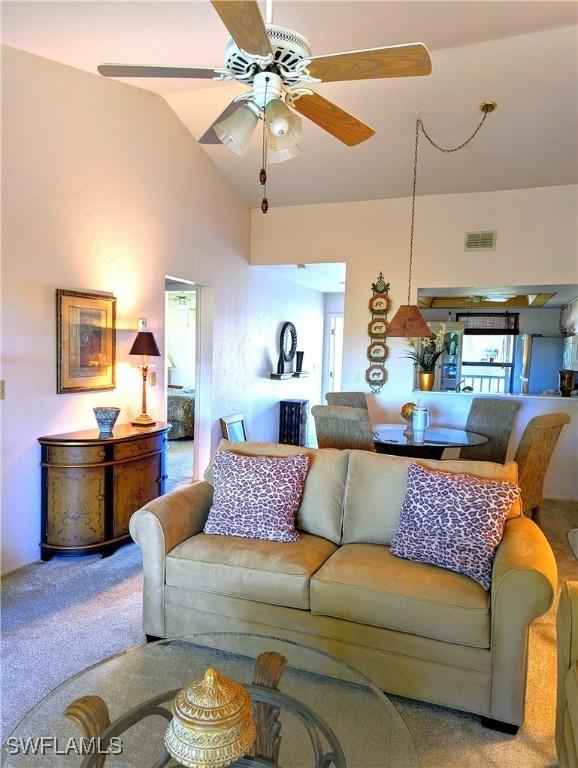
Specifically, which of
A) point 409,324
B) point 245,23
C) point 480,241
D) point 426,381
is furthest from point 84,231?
point 480,241

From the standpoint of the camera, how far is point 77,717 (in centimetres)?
134

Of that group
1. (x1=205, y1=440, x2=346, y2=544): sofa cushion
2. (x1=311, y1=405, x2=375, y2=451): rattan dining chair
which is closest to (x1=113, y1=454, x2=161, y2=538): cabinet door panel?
(x1=311, y1=405, x2=375, y2=451): rattan dining chair

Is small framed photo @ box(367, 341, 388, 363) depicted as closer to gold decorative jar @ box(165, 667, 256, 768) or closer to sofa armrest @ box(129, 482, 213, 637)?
sofa armrest @ box(129, 482, 213, 637)

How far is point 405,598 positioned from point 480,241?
14.0 feet

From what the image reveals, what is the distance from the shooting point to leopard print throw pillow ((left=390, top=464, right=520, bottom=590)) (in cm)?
214

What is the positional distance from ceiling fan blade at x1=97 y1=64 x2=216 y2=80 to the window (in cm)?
565

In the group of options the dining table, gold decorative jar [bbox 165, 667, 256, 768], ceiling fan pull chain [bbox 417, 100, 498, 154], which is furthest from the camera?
ceiling fan pull chain [bbox 417, 100, 498, 154]

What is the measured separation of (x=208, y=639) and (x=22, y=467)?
2.12 meters

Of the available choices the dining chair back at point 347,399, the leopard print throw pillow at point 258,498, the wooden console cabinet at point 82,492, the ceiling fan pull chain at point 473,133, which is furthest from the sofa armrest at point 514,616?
the ceiling fan pull chain at point 473,133

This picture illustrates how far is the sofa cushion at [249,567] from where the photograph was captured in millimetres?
2199

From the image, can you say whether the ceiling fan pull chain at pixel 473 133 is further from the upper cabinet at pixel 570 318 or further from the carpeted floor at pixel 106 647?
the carpeted floor at pixel 106 647

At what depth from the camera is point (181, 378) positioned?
9.47 meters

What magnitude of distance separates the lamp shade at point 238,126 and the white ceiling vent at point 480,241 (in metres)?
3.60

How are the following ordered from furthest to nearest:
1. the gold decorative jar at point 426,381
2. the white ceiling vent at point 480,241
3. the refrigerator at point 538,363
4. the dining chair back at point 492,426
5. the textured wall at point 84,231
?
the refrigerator at point 538,363 → the gold decorative jar at point 426,381 → the white ceiling vent at point 480,241 → the dining chair back at point 492,426 → the textured wall at point 84,231
